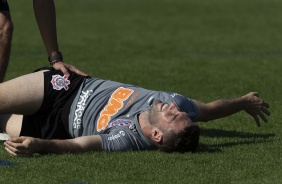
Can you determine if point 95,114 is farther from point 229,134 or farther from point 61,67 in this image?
point 229,134

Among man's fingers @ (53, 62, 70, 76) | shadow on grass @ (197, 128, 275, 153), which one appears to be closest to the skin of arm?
man's fingers @ (53, 62, 70, 76)

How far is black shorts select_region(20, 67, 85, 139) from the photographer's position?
29.5 ft

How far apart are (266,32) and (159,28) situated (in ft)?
8.21

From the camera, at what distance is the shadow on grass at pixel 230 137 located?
8914 millimetres

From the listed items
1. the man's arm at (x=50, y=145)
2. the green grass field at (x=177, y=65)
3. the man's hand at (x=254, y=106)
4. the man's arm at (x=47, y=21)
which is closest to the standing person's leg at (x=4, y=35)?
the man's arm at (x=47, y=21)

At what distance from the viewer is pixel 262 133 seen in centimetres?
1000

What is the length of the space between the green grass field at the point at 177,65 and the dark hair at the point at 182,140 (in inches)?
4.4

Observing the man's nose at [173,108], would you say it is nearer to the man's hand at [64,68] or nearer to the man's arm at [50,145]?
the man's arm at [50,145]

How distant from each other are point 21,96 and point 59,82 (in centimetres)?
43

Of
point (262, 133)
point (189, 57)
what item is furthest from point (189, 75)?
point (262, 133)

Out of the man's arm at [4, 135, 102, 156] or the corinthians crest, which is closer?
the man's arm at [4, 135, 102, 156]

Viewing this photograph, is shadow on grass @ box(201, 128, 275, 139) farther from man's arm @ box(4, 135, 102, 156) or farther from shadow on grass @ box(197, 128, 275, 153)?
man's arm @ box(4, 135, 102, 156)

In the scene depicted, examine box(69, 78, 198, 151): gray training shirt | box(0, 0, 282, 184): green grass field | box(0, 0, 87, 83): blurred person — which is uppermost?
box(0, 0, 87, 83): blurred person

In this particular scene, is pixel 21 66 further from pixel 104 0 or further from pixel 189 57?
pixel 104 0
